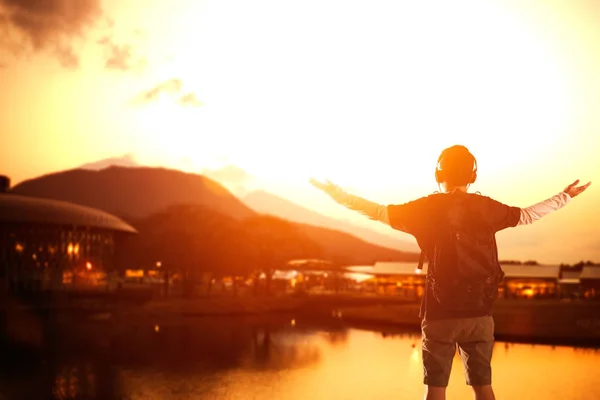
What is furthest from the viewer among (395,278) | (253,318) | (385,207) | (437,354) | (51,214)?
(395,278)

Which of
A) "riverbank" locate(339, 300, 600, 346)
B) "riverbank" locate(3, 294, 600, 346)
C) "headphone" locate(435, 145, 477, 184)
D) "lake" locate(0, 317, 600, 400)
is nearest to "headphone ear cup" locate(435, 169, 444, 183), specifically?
"headphone" locate(435, 145, 477, 184)

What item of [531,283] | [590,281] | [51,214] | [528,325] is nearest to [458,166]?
[528,325]

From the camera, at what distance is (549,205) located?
13.6 feet

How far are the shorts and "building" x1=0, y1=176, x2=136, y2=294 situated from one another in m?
40.0

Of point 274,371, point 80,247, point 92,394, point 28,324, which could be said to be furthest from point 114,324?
point 80,247

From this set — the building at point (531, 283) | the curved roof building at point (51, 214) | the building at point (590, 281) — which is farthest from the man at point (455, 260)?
the building at point (590, 281)

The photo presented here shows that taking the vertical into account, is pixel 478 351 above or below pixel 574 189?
below

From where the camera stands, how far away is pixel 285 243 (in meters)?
68.9

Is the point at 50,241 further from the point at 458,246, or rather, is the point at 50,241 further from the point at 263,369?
the point at 458,246

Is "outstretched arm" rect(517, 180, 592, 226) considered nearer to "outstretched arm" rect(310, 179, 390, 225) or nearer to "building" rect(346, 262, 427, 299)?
"outstretched arm" rect(310, 179, 390, 225)

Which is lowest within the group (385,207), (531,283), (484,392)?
(531,283)

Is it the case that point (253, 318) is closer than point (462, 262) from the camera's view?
No

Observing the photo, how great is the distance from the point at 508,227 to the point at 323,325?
2841 centimetres

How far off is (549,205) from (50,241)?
58.4 meters
